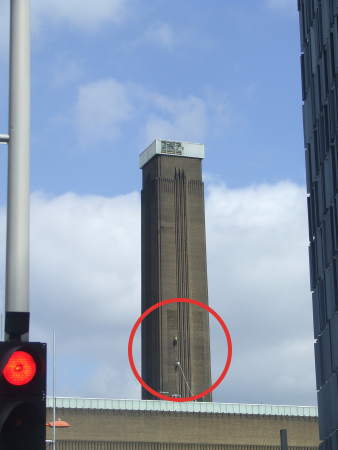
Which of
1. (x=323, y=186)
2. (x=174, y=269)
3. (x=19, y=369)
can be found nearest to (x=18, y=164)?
(x=19, y=369)

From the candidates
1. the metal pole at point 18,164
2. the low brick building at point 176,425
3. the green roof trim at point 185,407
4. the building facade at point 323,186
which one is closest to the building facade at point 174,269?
the green roof trim at point 185,407

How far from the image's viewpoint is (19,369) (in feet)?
30.9

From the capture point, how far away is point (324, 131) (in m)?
54.9

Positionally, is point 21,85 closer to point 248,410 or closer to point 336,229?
point 336,229

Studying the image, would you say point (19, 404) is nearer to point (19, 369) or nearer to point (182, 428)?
point (19, 369)

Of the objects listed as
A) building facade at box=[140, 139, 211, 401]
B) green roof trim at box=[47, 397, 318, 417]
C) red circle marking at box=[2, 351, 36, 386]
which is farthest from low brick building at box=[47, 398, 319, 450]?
red circle marking at box=[2, 351, 36, 386]

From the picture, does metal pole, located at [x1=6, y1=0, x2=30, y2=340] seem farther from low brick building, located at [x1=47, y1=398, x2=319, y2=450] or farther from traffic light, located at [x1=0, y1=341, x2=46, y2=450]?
low brick building, located at [x1=47, y1=398, x2=319, y2=450]

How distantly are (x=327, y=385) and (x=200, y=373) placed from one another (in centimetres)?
8332

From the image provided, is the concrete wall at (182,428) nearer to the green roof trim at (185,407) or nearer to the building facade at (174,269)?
the green roof trim at (185,407)

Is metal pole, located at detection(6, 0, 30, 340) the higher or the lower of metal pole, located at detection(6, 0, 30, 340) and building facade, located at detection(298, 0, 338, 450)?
the lower

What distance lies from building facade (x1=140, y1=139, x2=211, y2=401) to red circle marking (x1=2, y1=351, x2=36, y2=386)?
124179 millimetres

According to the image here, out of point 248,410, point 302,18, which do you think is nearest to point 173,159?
point 248,410

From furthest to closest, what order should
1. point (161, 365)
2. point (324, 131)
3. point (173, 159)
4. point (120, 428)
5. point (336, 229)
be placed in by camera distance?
point (173, 159) → point (161, 365) → point (120, 428) → point (324, 131) → point (336, 229)

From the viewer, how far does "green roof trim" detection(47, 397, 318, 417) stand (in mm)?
106688
